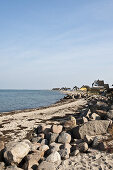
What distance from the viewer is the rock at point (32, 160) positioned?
7272 millimetres

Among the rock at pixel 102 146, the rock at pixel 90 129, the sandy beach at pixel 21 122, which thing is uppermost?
the rock at pixel 90 129

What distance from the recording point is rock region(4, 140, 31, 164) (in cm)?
756

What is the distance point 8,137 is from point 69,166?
263 inches

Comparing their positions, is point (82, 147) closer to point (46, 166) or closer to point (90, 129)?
point (90, 129)

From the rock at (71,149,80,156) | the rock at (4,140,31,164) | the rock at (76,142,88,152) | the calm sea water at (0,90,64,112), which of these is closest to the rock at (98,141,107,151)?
the rock at (76,142,88,152)

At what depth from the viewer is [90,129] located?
33.8 ft

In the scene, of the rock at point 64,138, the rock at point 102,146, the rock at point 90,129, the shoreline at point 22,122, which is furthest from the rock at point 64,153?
the shoreline at point 22,122

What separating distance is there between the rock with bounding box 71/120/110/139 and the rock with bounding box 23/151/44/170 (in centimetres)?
278

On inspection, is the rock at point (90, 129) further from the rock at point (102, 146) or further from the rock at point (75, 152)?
the rock at point (75, 152)

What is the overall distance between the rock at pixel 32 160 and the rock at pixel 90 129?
2776 millimetres

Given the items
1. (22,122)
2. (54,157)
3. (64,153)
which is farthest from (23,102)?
(54,157)

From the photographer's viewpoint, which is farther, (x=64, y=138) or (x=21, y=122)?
(x=21, y=122)

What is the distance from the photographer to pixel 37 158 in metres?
7.73

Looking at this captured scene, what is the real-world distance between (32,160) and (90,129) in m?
4.10
